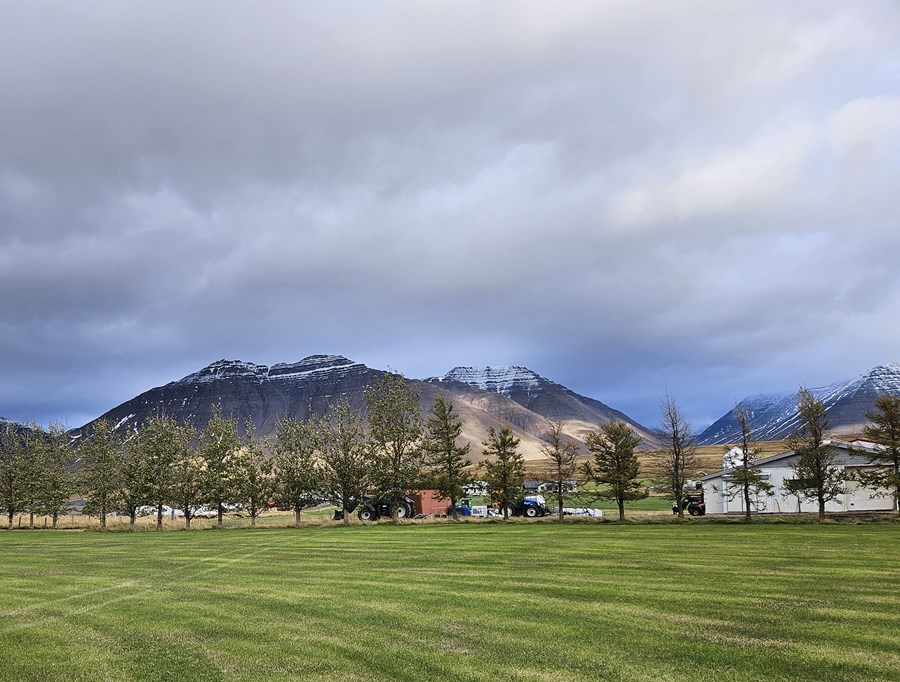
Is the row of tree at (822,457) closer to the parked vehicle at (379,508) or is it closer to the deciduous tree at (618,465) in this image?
the deciduous tree at (618,465)

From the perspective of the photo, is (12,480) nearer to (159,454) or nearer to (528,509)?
(159,454)

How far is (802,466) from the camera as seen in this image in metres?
54.1

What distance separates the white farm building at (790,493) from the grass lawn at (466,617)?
39002 millimetres

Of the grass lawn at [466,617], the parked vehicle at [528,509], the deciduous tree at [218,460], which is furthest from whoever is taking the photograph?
the parked vehicle at [528,509]

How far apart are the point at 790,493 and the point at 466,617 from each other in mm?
55231

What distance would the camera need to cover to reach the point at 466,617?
13914mm

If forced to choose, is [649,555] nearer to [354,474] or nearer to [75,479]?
[354,474]

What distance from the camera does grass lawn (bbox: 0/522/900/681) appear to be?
1041 cm

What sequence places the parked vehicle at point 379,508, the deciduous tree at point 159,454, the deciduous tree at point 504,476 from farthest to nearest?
the parked vehicle at point 379,508
the deciduous tree at point 159,454
the deciduous tree at point 504,476

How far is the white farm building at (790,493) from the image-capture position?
60875 mm

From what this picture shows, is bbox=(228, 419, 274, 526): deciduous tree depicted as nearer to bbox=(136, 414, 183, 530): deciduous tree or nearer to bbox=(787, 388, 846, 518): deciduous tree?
bbox=(136, 414, 183, 530): deciduous tree

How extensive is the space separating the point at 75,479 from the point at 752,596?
219ft

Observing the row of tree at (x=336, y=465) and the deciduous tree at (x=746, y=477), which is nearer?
the deciduous tree at (x=746, y=477)

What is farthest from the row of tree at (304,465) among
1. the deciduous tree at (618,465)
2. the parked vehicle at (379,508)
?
the parked vehicle at (379,508)
